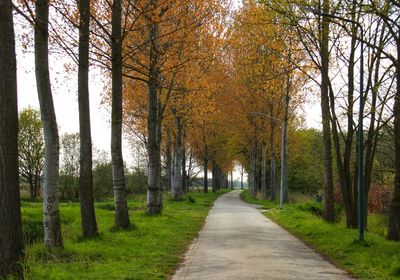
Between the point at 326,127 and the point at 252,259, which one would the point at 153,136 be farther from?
the point at 252,259

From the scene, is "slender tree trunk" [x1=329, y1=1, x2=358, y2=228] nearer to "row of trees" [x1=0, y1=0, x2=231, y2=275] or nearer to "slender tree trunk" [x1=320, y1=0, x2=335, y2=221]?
"slender tree trunk" [x1=320, y1=0, x2=335, y2=221]

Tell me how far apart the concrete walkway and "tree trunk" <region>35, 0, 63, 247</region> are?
321 centimetres

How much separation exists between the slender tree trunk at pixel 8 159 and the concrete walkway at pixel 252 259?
3.20m

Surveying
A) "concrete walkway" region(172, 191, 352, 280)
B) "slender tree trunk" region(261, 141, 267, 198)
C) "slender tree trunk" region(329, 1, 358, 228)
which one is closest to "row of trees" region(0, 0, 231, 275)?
"concrete walkway" region(172, 191, 352, 280)

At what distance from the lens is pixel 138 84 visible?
2867 centimetres

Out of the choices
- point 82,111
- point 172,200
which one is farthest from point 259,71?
point 172,200

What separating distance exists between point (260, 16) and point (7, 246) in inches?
487

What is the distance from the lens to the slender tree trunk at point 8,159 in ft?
25.7

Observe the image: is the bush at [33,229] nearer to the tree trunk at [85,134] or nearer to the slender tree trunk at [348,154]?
the tree trunk at [85,134]

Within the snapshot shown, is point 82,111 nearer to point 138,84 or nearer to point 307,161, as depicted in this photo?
point 138,84

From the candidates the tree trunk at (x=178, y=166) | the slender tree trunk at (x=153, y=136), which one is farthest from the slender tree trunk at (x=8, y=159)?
the tree trunk at (x=178, y=166)

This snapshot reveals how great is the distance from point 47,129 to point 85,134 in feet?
6.99

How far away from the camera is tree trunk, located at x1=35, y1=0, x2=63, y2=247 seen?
11.2 m

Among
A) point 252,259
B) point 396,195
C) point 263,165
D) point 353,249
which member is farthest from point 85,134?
point 263,165
